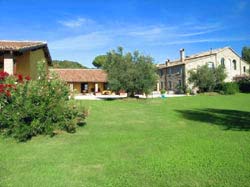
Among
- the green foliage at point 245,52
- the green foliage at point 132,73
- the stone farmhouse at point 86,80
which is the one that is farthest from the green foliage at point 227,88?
the green foliage at point 245,52

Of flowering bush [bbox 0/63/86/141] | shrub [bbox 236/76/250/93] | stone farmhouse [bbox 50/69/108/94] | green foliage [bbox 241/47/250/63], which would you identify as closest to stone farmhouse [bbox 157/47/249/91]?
shrub [bbox 236/76/250/93]

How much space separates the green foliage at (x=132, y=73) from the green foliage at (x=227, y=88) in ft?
48.2

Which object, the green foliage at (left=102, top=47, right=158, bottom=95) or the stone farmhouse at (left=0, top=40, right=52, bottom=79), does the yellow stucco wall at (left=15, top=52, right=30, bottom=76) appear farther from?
the green foliage at (left=102, top=47, right=158, bottom=95)

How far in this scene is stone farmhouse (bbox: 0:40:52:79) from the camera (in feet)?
47.5

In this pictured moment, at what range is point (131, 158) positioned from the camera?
655cm

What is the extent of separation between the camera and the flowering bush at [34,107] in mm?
8914

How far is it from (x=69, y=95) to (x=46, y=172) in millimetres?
5027

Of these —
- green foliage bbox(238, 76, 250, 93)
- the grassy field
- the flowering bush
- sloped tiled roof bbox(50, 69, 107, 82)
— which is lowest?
the grassy field

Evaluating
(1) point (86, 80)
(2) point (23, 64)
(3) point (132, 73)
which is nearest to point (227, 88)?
(3) point (132, 73)

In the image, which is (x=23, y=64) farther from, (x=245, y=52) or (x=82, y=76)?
(x=245, y=52)

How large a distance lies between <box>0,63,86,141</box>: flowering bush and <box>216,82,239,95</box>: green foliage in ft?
104

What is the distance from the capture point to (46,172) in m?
5.62

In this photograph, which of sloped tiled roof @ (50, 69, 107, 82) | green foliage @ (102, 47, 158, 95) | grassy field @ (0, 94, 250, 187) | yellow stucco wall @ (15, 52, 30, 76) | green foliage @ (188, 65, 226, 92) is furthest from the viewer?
sloped tiled roof @ (50, 69, 107, 82)

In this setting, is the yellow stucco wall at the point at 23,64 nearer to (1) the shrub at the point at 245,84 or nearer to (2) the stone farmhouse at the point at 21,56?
(2) the stone farmhouse at the point at 21,56
